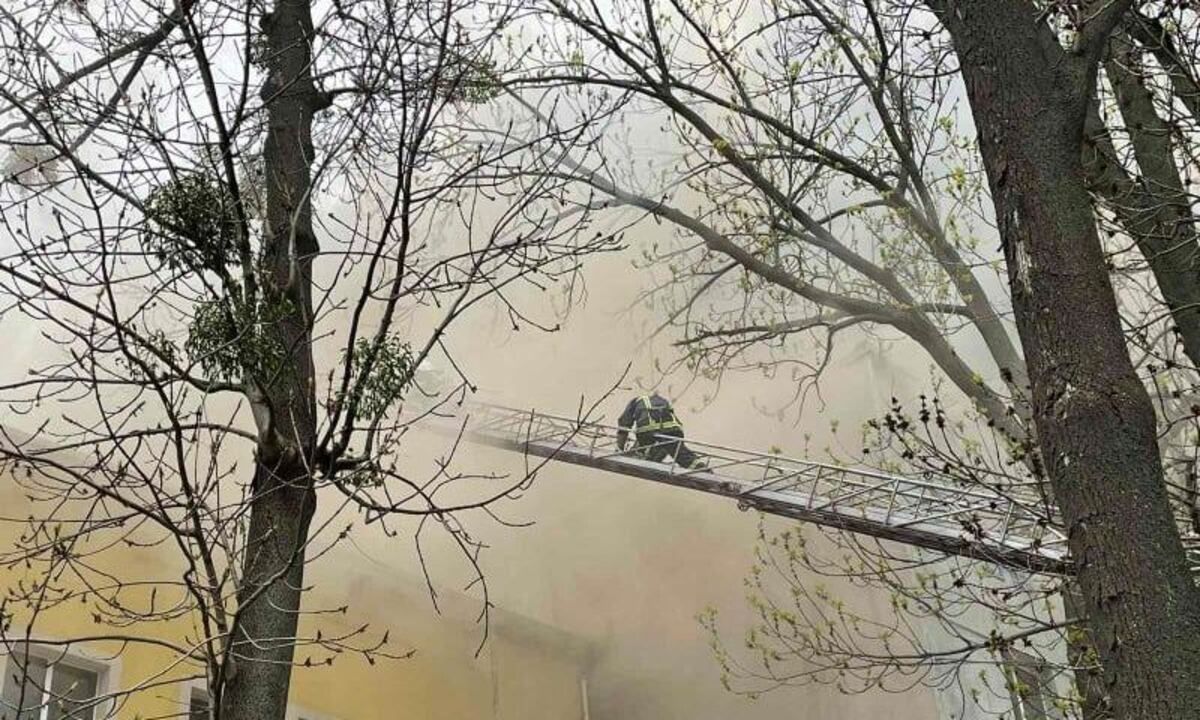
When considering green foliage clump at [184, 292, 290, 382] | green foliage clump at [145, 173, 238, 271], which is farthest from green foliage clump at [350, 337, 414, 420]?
green foliage clump at [145, 173, 238, 271]

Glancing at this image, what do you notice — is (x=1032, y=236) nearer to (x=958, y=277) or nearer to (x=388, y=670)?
(x=958, y=277)

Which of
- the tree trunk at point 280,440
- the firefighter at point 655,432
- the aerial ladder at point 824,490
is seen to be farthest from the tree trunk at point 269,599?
the firefighter at point 655,432

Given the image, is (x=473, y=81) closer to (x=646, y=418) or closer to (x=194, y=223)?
(x=194, y=223)

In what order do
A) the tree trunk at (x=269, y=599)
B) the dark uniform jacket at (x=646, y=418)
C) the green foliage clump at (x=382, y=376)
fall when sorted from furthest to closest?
the dark uniform jacket at (x=646, y=418) → the green foliage clump at (x=382, y=376) → the tree trunk at (x=269, y=599)

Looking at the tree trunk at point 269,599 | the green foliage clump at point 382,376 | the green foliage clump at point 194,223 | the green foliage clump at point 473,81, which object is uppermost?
the green foliage clump at point 473,81

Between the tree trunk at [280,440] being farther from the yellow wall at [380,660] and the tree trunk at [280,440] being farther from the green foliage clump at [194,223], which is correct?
the yellow wall at [380,660]

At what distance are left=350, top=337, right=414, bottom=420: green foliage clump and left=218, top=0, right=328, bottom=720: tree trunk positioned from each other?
18cm

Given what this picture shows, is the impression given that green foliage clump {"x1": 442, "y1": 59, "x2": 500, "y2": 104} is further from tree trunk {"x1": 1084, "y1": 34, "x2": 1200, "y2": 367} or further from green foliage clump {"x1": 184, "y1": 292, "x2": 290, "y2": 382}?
tree trunk {"x1": 1084, "y1": 34, "x2": 1200, "y2": 367}

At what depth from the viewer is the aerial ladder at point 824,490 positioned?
263 inches

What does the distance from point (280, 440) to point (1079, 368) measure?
242cm

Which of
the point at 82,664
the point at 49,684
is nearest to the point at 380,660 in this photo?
the point at 82,664

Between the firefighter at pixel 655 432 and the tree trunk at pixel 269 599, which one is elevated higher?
the firefighter at pixel 655 432

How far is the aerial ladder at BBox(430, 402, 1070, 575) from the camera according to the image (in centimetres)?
667

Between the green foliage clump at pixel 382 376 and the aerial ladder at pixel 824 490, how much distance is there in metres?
2.13
